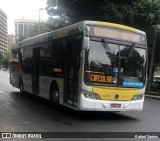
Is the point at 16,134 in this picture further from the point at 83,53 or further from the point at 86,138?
the point at 83,53

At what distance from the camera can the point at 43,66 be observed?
16.2 metres

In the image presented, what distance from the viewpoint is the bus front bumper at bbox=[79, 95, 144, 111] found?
1187 cm

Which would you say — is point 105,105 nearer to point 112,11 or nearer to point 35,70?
point 35,70

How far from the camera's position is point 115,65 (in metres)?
12.4

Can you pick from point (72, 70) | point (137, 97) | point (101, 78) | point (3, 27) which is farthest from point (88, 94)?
point (3, 27)

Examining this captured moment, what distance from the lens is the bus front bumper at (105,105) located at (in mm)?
11867

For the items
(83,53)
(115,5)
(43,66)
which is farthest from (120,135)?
(115,5)

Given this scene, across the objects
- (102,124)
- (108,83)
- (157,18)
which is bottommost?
(102,124)

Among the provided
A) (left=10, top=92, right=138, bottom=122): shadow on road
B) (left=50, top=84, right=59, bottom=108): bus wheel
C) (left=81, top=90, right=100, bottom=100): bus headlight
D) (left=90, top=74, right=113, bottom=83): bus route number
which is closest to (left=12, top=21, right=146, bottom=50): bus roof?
(left=90, top=74, right=113, bottom=83): bus route number

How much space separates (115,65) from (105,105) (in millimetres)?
1377

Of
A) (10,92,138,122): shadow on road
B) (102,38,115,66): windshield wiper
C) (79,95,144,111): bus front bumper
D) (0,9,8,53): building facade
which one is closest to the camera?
(79,95,144,111): bus front bumper

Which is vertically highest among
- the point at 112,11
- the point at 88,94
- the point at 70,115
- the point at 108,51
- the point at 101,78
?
the point at 112,11

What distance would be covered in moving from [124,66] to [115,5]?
512 inches

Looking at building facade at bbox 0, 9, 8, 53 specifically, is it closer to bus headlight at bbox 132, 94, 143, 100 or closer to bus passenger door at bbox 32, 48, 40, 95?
bus passenger door at bbox 32, 48, 40, 95
